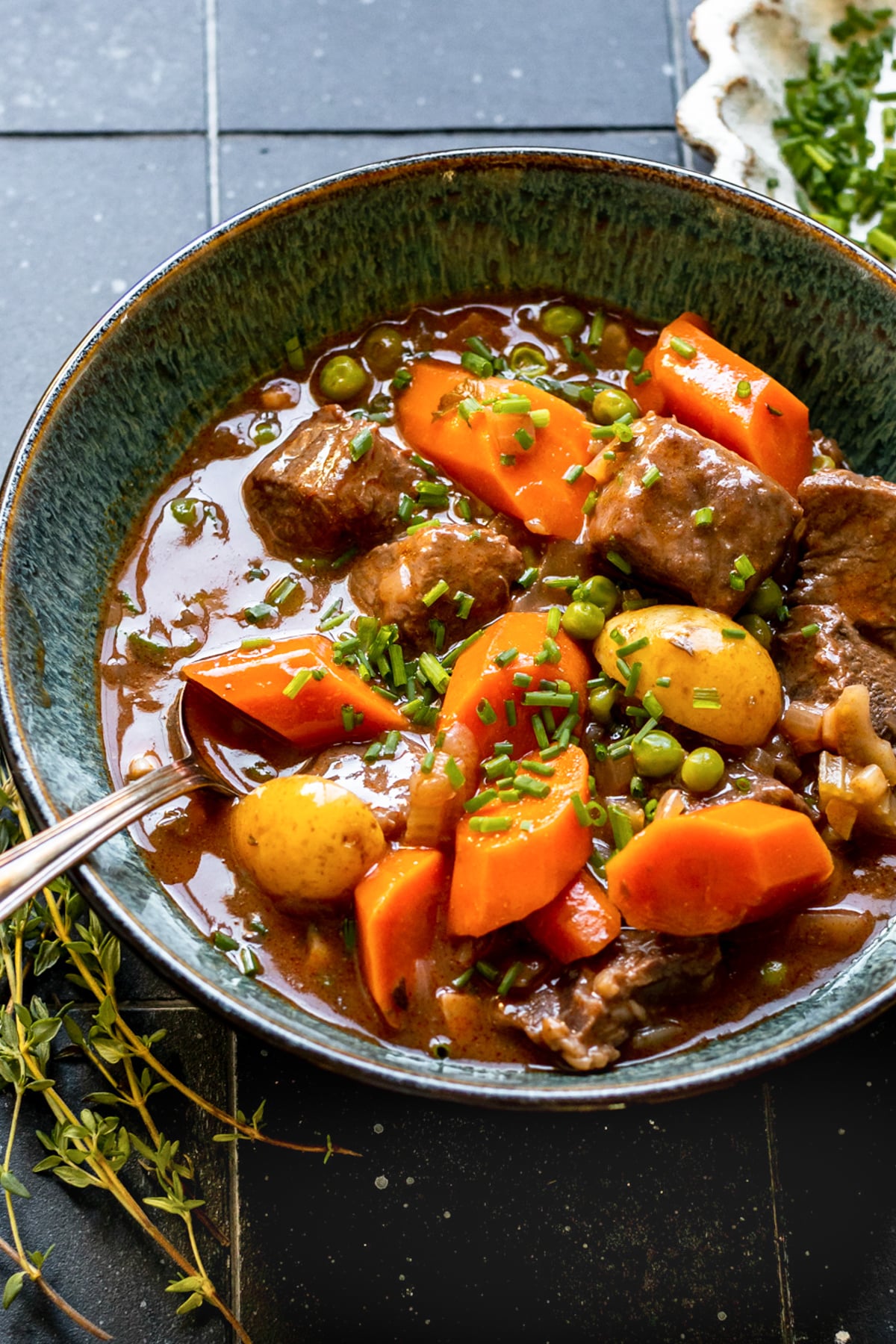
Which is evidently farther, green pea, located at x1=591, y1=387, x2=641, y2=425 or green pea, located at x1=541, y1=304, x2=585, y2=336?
green pea, located at x1=541, y1=304, x2=585, y2=336

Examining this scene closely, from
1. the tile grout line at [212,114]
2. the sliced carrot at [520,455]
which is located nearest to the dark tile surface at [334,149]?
the tile grout line at [212,114]

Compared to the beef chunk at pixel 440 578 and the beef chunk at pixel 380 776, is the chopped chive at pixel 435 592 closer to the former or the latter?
the beef chunk at pixel 440 578

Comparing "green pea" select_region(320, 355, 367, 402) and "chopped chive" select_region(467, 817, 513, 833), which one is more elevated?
"green pea" select_region(320, 355, 367, 402)

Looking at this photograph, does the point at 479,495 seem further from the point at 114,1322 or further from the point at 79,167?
the point at 114,1322

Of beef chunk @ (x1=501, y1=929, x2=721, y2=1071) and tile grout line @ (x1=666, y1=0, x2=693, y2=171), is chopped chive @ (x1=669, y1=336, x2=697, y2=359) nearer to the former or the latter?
tile grout line @ (x1=666, y1=0, x2=693, y2=171)

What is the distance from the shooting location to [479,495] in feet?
10.4

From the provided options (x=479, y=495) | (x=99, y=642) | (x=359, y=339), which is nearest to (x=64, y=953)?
(x=99, y=642)

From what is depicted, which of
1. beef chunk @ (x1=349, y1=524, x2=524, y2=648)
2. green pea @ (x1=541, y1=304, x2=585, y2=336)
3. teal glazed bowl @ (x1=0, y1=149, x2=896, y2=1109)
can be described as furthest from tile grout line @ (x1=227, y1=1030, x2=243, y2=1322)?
green pea @ (x1=541, y1=304, x2=585, y2=336)

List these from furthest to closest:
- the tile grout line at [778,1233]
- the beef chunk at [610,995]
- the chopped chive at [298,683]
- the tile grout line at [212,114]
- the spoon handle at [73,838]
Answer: the tile grout line at [212,114] < the tile grout line at [778,1233] < the chopped chive at [298,683] < the beef chunk at [610,995] < the spoon handle at [73,838]

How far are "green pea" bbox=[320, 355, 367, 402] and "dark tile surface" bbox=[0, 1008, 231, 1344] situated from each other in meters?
1.59

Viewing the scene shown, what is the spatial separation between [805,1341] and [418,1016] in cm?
121

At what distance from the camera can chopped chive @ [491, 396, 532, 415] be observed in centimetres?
301

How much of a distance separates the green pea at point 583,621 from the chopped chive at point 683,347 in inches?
28.7

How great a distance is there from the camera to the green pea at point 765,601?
9.93 ft
